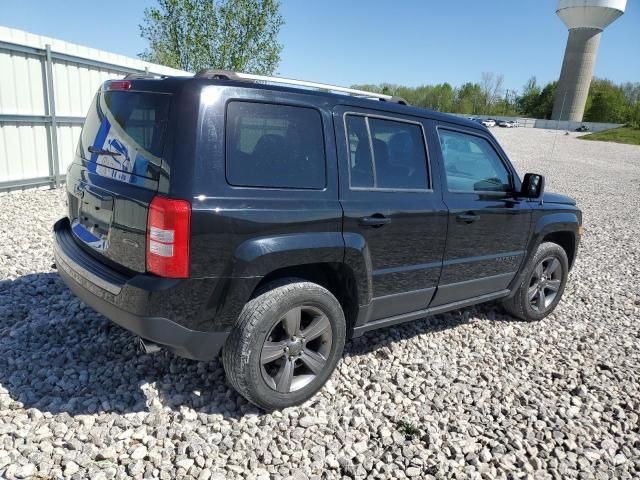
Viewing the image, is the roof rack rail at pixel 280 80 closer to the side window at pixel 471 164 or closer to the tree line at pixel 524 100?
the side window at pixel 471 164

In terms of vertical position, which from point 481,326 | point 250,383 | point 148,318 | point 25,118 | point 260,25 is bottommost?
point 481,326

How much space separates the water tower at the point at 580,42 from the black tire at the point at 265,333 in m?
87.9

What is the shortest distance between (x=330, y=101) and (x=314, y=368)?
1666 millimetres

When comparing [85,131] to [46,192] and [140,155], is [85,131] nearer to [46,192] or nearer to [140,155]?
[140,155]

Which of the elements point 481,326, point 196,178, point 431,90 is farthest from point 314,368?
point 431,90

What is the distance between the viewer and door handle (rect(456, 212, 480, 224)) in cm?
356

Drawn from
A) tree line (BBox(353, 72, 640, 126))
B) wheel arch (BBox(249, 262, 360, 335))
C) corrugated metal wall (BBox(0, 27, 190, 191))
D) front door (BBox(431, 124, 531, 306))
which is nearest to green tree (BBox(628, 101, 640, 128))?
tree line (BBox(353, 72, 640, 126))

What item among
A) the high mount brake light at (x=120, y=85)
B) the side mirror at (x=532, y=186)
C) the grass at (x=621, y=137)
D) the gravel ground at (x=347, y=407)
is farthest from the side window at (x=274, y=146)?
the grass at (x=621, y=137)

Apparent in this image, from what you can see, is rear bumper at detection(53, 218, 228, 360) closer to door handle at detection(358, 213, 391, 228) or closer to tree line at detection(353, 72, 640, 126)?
door handle at detection(358, 213, 391, 228)

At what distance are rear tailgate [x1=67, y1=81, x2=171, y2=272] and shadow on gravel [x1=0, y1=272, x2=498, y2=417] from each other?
87 centimetres

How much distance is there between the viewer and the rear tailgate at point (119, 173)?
2.46m

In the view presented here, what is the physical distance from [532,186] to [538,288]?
1179 millimetres

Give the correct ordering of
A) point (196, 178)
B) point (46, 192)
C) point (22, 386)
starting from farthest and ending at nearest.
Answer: point (46, 192) → point (22, 386) → point (196, 178)

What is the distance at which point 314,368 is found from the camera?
3.02m
